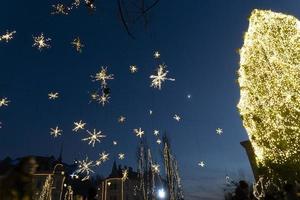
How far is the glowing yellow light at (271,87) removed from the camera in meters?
15.1

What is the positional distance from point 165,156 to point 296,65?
31.6m

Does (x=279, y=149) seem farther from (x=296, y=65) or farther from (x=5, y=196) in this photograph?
(x=5, y=196)

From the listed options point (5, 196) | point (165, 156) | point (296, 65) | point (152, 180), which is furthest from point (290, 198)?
point (152, 180)

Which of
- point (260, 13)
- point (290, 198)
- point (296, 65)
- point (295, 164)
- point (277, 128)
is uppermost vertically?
point (260, 13)

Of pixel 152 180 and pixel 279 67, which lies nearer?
pixel 279 67

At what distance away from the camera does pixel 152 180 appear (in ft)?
185

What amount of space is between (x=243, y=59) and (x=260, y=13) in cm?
254

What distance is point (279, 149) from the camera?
15570 millimetres

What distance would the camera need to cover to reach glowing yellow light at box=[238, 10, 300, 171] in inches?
595

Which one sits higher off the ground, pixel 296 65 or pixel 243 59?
pixel 243 59

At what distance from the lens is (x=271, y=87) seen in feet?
52.2

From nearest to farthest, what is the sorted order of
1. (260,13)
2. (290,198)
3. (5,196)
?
1. (5,196)
2. (290,198)
3. (260,13)

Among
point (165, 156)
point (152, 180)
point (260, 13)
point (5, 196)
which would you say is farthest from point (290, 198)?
point (152, 180)

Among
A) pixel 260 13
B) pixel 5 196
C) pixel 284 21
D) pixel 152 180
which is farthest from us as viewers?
pixel 152 180
